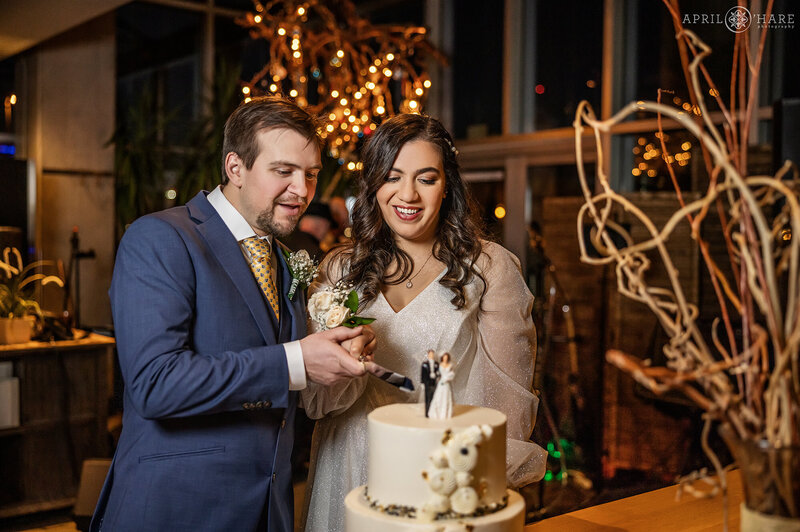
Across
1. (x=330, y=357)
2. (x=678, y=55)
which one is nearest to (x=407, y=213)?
(x=330, y=357)

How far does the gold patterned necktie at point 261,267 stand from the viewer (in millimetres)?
2037

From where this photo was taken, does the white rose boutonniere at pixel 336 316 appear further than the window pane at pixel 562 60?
No

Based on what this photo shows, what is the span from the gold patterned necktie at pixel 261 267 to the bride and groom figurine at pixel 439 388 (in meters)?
0.66

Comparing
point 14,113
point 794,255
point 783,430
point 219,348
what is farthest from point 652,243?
point 14,113

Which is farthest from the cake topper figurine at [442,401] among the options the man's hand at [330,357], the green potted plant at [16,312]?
the green potted plant at [16,312]

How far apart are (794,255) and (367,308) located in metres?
1.48

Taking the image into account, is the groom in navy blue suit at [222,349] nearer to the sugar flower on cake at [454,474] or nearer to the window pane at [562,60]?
the sugar flower on cake at [454,474]

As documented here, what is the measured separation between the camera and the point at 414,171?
2.29 m

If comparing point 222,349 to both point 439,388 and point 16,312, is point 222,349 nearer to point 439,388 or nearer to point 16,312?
point 439,388

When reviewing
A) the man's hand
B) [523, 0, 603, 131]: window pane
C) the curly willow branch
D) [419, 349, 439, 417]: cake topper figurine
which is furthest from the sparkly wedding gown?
[523, 0, 603, 131]: window pane

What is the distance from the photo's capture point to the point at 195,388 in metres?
1.71

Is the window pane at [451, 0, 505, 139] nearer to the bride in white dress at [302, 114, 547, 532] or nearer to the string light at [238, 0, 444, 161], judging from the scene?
the string light at [238, 0, 444, 161]

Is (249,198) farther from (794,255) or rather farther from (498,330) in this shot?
(794,255)

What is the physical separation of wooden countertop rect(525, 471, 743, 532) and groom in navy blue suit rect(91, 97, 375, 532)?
651mm
